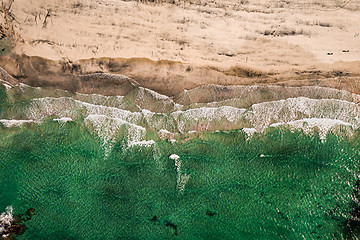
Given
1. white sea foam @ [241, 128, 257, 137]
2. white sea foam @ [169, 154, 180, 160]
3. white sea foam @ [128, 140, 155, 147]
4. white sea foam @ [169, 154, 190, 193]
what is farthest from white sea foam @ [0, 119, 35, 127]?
white sea foam @ [241, 128, 257, 137]

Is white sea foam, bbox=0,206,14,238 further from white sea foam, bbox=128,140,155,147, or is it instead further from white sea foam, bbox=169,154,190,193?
white sea foam, bbox=169,154,190,193

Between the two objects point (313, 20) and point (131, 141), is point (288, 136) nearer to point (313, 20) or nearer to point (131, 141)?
point (313, 20)

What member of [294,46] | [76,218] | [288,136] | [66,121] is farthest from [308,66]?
[76,218]

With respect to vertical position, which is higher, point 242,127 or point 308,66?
point 308,66

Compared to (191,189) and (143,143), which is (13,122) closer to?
(143,143)

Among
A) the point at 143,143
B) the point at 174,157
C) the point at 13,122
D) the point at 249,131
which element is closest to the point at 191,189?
the point at 174,157

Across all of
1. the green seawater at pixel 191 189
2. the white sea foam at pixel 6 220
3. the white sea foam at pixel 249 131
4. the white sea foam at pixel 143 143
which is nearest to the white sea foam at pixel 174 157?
the green seawater at pixel 191 189
